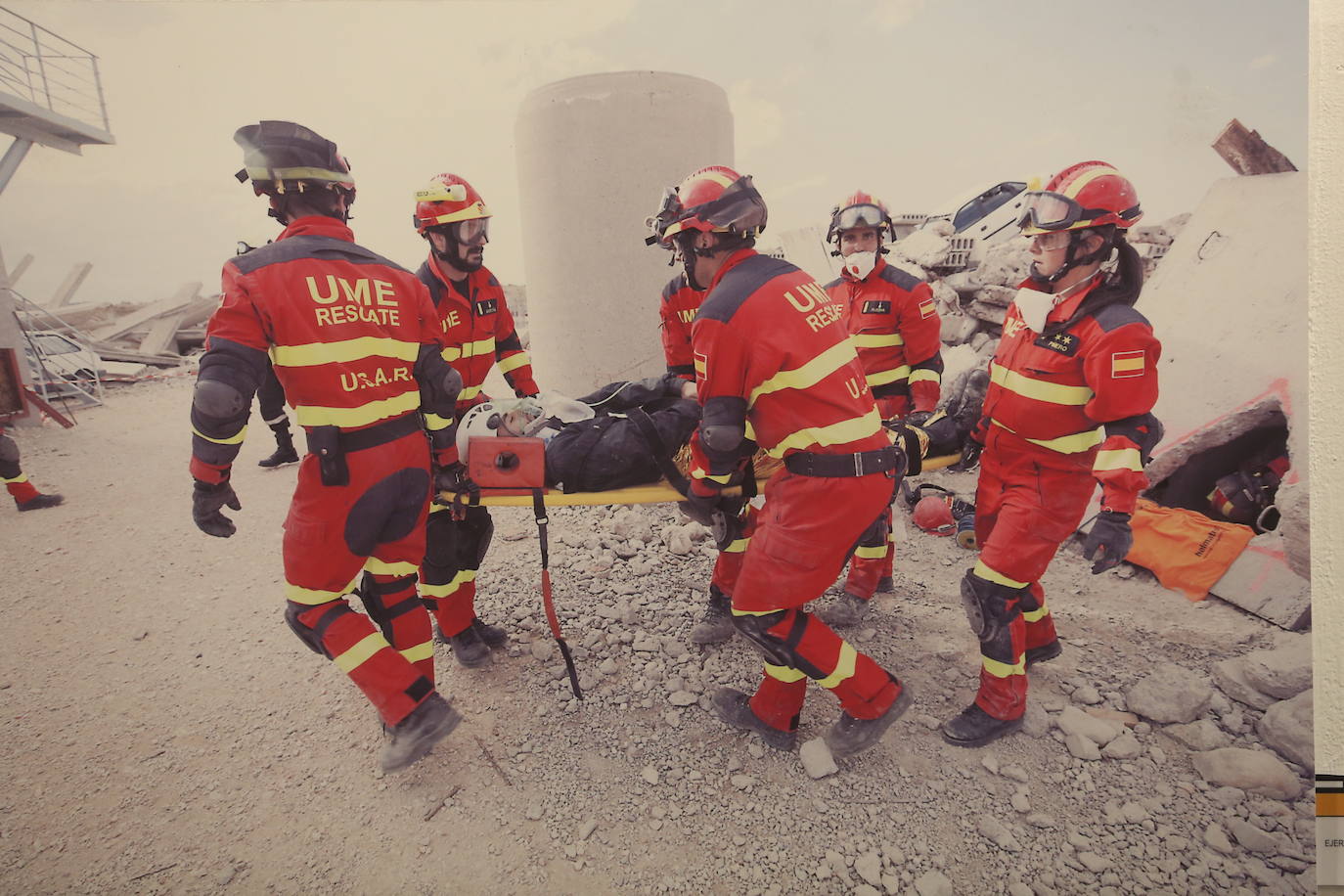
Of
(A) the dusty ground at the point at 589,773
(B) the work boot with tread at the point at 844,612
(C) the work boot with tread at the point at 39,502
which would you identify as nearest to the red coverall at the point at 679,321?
(B) the work boot with tread at the point at 844,612

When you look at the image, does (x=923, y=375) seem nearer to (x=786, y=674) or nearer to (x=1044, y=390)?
(x=1044, y=390)

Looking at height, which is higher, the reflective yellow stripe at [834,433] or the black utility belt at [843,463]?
the reflective yellow stripe at [834,433]

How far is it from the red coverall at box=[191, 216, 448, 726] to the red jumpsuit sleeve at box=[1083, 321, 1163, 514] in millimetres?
2433

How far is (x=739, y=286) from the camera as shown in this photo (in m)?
2.11

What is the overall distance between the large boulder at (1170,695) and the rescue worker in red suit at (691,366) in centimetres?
175

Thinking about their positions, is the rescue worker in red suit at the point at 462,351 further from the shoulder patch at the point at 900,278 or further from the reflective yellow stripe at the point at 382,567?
the shoulder patch at the point at 900,278

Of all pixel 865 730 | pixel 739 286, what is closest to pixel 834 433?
pixel 739 286

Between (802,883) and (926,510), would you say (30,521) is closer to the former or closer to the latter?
(802,883)

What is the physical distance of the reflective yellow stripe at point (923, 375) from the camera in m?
3.49

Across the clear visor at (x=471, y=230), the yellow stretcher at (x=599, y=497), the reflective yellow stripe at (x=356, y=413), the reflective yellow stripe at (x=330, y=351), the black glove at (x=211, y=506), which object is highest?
the clear visor at (x=471, y=230)

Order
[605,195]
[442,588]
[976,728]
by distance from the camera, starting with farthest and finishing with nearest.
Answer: [605,195], [442,588], [976,728]

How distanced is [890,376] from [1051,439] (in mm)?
1299

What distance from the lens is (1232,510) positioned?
12.7 feet

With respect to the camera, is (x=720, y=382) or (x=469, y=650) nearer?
(x=720, y=382)
